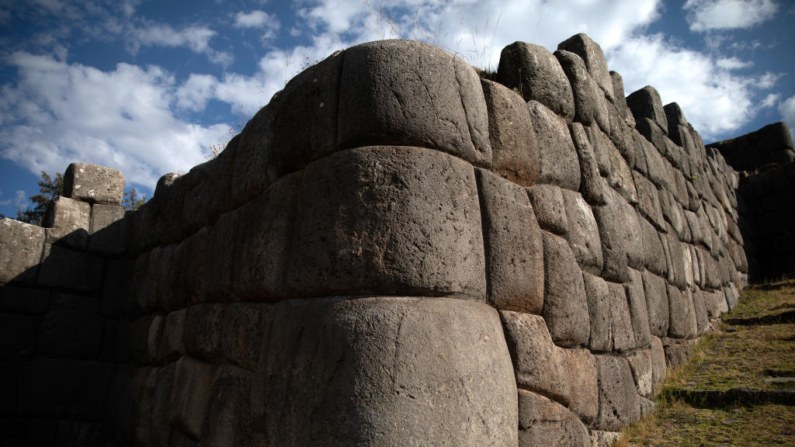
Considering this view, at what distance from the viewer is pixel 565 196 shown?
3.29 meters

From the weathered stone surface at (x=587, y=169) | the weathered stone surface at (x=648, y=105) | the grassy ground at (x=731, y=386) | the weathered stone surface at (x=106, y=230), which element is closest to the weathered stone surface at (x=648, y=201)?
the weathered stone surface at (x=587, y=169)

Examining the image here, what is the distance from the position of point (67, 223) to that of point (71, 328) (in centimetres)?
109

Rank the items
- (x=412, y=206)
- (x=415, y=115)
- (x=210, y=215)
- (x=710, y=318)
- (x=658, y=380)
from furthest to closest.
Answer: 1. (x=710, y=318)
2. (x=658, y=380)
3. (x=210, y=215)
4. (x=415, y=115)
5. (x=412, y=206)

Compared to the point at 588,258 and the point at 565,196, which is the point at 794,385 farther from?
the point at 565,196

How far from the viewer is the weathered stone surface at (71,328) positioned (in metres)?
5.00

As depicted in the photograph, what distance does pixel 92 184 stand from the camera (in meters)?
5.57

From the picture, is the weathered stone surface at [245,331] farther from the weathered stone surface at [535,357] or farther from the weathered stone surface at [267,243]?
the weathered stone surface at [535,357]

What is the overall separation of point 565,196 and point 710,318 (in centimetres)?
445

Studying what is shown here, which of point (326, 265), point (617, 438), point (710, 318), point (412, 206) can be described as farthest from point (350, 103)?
point (710, 318)

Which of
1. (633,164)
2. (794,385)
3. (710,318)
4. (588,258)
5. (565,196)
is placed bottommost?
(794,385)

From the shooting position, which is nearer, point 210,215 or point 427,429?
point 427,429

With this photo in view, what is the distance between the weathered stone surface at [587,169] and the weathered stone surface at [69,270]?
4909mm

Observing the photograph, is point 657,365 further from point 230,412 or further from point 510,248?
point 230,412

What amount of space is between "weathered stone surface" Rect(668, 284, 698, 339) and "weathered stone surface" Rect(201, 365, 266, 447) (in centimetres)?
404
